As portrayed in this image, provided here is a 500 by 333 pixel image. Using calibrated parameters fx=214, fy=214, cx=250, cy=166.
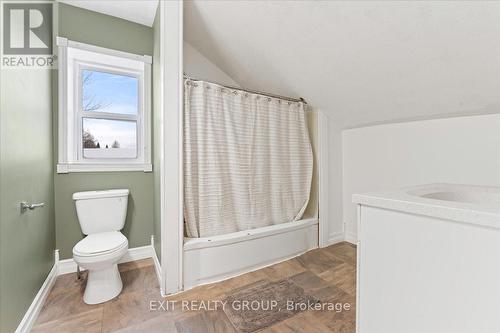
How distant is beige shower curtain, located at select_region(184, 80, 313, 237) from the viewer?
1.76 meters

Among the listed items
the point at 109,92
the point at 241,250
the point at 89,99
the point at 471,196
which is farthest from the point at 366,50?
the point at 89,99

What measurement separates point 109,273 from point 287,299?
132 cm

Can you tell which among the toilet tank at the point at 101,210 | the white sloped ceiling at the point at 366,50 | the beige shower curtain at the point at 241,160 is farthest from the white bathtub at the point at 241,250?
the white sloped ceiling at the point at 366,50

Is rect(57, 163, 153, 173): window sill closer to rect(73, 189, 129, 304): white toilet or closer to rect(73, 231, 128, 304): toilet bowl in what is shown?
rect(73, 189, 129, 304): white toilet

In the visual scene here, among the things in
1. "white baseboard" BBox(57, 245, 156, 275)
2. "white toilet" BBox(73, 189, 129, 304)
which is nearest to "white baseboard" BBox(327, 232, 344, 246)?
"white baseboard" BBox(57, 245, 156, 275)

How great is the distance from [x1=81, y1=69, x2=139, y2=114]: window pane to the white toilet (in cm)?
85

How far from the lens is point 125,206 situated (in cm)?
199

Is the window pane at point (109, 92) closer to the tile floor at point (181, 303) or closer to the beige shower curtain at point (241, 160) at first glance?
the beige shower curtain at point (241, 160)

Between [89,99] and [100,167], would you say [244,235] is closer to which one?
[100,167]

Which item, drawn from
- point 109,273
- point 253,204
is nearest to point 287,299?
point 253,204

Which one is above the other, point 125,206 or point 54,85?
point 54,85

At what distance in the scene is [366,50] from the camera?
148 centimetres

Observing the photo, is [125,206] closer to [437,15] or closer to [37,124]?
[37,124]

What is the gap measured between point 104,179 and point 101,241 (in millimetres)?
Result: 661
